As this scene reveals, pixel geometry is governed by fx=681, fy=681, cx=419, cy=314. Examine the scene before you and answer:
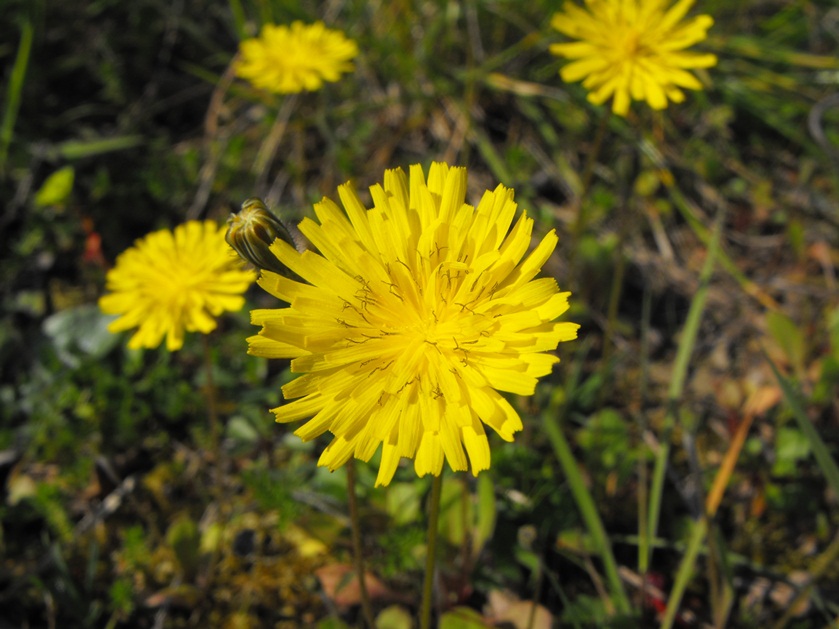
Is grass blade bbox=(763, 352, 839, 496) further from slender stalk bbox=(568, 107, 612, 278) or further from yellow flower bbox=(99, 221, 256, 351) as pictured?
yellow flower bbox=(99, 221, 256, 351)

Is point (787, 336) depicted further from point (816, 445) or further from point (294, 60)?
point (294, 60)

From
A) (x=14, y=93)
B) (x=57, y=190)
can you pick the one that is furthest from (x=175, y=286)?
(x=14, y=93)

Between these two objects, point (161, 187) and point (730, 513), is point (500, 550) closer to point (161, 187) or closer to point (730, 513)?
point (730, 513)

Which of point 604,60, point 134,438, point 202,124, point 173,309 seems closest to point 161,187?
point 202,124

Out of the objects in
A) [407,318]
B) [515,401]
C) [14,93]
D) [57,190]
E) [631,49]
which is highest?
[631,49]

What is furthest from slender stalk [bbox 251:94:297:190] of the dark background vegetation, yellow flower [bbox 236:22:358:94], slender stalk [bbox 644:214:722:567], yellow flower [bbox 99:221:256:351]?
slender stalk [bbox 644:214:722:567]

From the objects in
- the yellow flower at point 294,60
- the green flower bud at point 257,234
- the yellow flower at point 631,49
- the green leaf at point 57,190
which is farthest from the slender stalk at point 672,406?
the green leaf at point 57,190
